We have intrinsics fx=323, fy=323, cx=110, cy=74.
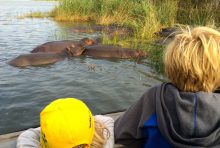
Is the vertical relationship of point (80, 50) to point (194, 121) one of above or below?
below

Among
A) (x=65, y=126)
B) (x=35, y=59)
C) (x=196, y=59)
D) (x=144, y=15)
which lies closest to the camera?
(x=65, y=126)

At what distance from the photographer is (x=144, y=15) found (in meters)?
13.1

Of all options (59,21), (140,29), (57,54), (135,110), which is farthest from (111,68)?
(59,21)

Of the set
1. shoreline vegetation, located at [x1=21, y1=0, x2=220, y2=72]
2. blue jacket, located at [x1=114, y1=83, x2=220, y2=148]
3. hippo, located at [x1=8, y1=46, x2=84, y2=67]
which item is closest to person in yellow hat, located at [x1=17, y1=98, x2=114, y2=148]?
blue jacket, located at [x1=114, y1=83, x2=220, y2=148]

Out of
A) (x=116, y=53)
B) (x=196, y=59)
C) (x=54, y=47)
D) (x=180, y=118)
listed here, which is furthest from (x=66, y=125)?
(x=54, y=47)

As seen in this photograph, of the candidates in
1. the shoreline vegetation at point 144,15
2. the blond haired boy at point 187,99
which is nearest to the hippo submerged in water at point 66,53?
the shoreline vegetation at point 144,15

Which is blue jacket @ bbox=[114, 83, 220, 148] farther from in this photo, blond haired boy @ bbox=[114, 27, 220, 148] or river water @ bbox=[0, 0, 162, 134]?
river water @ bbox=[0, 0, 162, 134]

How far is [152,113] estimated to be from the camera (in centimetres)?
217

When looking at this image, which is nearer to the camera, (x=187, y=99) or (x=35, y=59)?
(x=187, y=99)

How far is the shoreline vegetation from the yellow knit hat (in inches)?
215

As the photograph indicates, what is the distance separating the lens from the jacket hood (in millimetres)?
1943

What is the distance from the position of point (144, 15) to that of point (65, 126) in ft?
38.2

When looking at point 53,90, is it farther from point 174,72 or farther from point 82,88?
point 174,72

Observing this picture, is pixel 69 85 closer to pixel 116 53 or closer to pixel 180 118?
pixel 116 53
